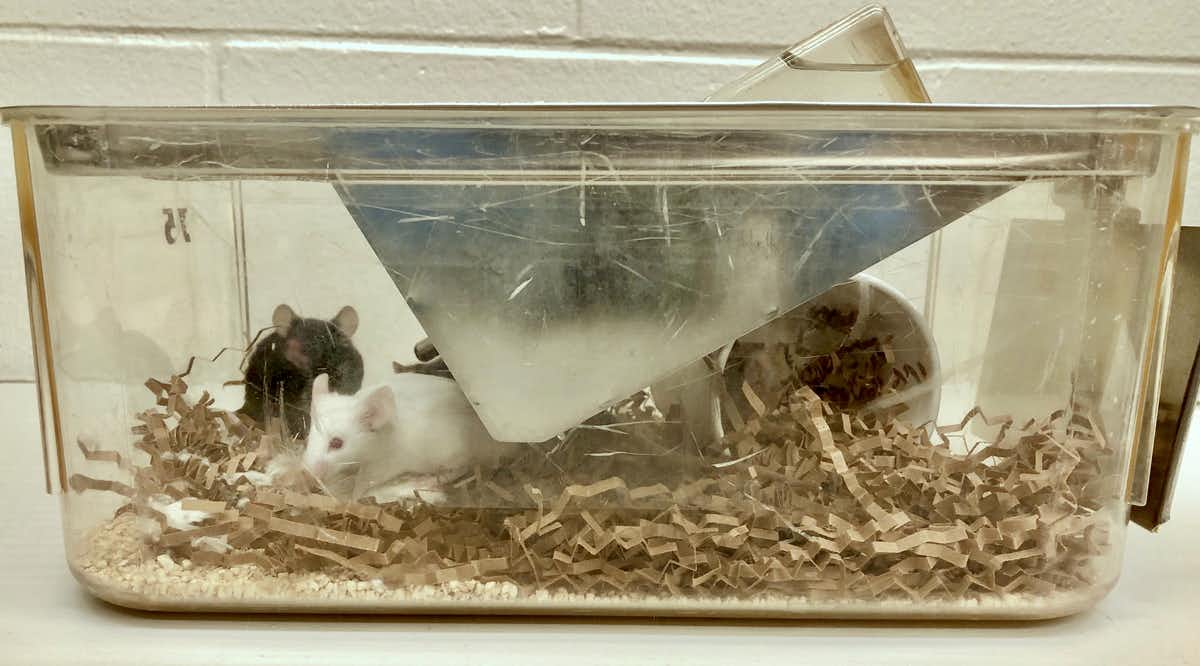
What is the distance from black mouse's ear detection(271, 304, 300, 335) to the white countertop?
199 millimetres

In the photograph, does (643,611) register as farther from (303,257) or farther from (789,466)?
(303,257)

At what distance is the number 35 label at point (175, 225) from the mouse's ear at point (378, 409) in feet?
0.53

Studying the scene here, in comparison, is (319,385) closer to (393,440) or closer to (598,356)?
(393,440)

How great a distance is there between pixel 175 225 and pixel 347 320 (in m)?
0.13

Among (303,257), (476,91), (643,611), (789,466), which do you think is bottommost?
(643,611)

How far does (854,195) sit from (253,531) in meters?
0.46

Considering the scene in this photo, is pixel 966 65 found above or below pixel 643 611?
above

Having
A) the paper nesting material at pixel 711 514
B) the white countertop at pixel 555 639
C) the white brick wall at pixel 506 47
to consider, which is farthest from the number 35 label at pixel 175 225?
the white brick wall at pixel 506 47

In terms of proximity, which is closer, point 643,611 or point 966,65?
point 643,611

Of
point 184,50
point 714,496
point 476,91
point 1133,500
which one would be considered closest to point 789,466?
point 714,496

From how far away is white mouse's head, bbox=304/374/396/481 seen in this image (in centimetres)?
61

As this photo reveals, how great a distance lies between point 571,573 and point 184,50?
1.05m

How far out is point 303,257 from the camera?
0.60m

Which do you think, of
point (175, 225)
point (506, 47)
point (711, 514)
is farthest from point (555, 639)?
point (506, 47)
